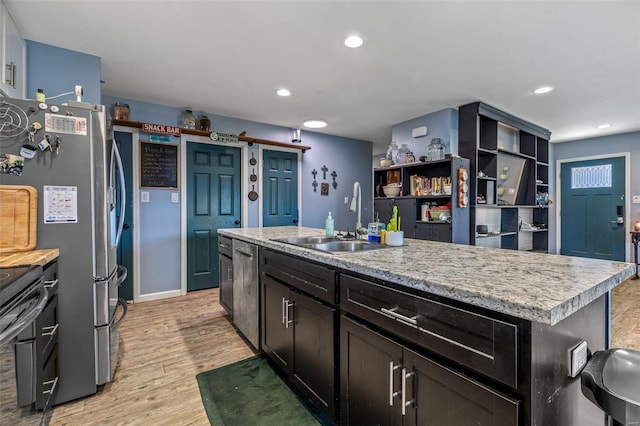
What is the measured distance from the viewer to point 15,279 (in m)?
1.11

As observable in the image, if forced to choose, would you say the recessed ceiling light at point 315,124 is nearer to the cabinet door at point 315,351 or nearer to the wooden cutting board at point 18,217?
the cabinet door at point 315,351

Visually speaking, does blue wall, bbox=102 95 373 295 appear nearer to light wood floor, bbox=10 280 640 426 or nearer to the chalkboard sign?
the chalkboard sign

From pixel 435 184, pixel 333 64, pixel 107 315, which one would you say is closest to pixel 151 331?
pixel 107 315

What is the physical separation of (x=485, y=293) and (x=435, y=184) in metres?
3.17

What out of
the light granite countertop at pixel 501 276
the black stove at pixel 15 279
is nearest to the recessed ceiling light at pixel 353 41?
the light granite countertop at pixel 501 276

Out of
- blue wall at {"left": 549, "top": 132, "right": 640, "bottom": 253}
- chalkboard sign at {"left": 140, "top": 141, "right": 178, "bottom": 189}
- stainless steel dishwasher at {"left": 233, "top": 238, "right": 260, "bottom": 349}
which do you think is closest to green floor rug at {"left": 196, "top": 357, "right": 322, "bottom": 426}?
stainless steel dishwasher at {"left": 233, "top": 238, "right": 260, "bottom": 349}

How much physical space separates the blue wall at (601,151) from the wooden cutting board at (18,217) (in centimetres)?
767

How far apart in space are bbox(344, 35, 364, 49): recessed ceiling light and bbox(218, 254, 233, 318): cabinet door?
2.10 meters

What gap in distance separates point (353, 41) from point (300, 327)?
2.14m

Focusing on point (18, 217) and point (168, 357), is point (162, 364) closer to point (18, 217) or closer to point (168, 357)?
point (168, 357)

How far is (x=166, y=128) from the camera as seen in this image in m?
3.68

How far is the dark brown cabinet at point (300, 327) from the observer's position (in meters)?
1.48

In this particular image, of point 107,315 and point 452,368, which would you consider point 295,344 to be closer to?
point 452,368

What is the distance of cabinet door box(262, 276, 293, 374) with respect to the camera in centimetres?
183
